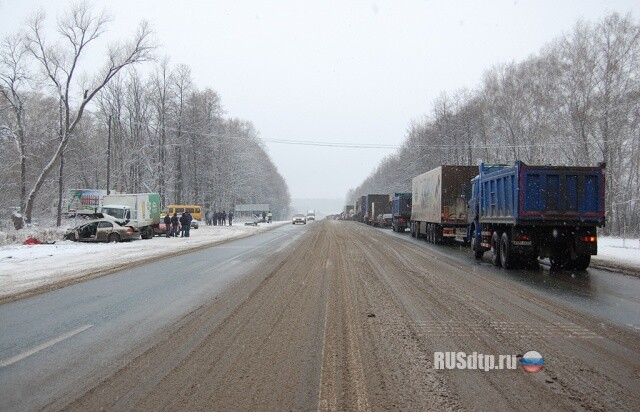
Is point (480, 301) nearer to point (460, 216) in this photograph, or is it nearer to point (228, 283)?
point (228, 283)

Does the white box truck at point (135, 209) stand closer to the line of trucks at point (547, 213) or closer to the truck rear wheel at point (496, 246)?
the truck rear wheel at point (496, 246)

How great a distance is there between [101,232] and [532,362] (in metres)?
25.4

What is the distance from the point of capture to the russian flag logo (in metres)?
5.05

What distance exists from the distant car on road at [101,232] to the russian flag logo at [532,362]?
82.8 ft

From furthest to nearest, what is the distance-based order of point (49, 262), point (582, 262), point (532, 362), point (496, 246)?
1. point (49, 262)
2. point (496, 246)
3. point (582, 262)
4. point (532, 362)

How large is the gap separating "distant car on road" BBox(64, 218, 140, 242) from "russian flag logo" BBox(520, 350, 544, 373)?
2523 centimetres

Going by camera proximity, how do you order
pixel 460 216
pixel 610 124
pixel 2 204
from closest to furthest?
pixel 460 216
pixel 610 124
pixel 2 204

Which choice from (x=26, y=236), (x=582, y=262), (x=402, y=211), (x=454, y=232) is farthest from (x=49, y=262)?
(x=402, y=211)

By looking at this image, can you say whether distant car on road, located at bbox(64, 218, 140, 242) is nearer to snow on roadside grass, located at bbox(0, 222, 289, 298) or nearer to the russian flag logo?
snow on roadside grass, located at bbox(0, 222, 289, 298)

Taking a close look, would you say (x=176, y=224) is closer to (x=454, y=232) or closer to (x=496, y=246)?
(x=454, y=232)

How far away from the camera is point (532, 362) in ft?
17.3

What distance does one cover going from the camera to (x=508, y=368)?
5.09 m

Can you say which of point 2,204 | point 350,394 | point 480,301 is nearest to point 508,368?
point 350,394

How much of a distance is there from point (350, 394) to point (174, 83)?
209 feet
